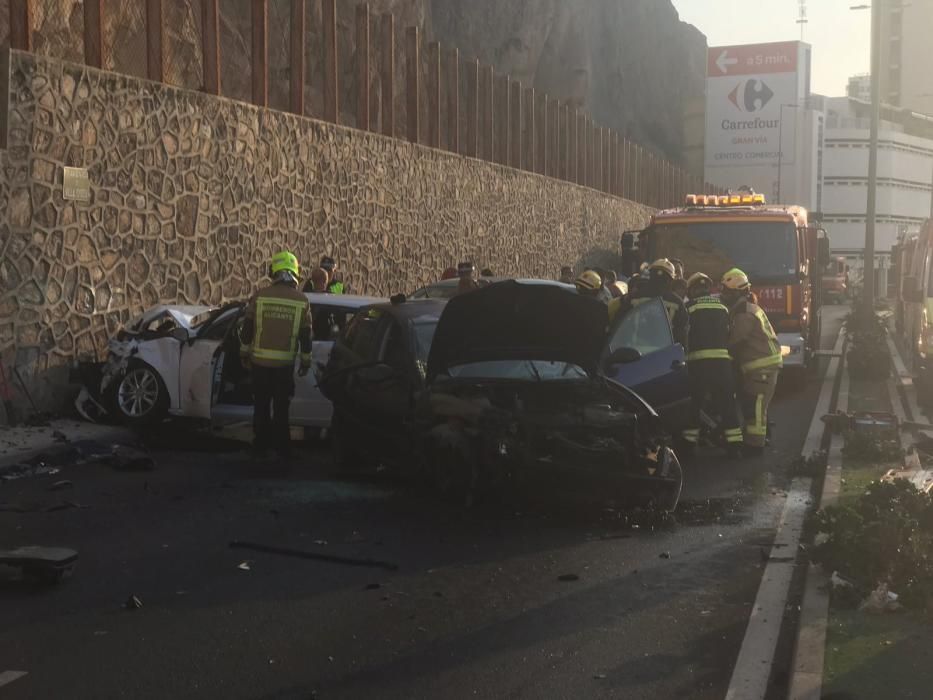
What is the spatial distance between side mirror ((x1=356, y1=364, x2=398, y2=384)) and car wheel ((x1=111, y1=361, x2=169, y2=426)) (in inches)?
136

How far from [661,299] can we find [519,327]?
3.31 metres

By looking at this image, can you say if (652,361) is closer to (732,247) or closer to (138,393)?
(138,393)

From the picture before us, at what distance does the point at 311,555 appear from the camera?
819 cm

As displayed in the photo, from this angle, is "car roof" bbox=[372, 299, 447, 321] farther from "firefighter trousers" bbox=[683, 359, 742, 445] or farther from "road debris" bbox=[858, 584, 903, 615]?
"road debris" bbox=[858, 584, 903, 615]

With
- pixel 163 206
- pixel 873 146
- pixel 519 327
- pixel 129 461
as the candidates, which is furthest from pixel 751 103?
pixel 519 327

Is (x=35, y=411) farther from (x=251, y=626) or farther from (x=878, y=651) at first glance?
(x=878, y=651)

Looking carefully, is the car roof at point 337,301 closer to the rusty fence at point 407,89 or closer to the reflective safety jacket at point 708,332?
the reflective safety jacket at point 708,332

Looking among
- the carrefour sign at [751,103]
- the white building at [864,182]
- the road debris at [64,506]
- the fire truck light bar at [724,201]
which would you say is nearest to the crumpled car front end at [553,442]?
the road debris at [64,506]

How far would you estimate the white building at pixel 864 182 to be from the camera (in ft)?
396

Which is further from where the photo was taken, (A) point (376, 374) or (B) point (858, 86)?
(B) point (858, 86)

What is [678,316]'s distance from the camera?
43.4ft

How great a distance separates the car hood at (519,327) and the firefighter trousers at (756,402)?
3345 mm

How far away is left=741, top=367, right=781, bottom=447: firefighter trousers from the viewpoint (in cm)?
1308

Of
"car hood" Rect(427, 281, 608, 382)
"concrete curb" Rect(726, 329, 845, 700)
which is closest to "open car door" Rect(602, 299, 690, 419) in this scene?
"car hood" Rect(427, 281, 608, 382)
